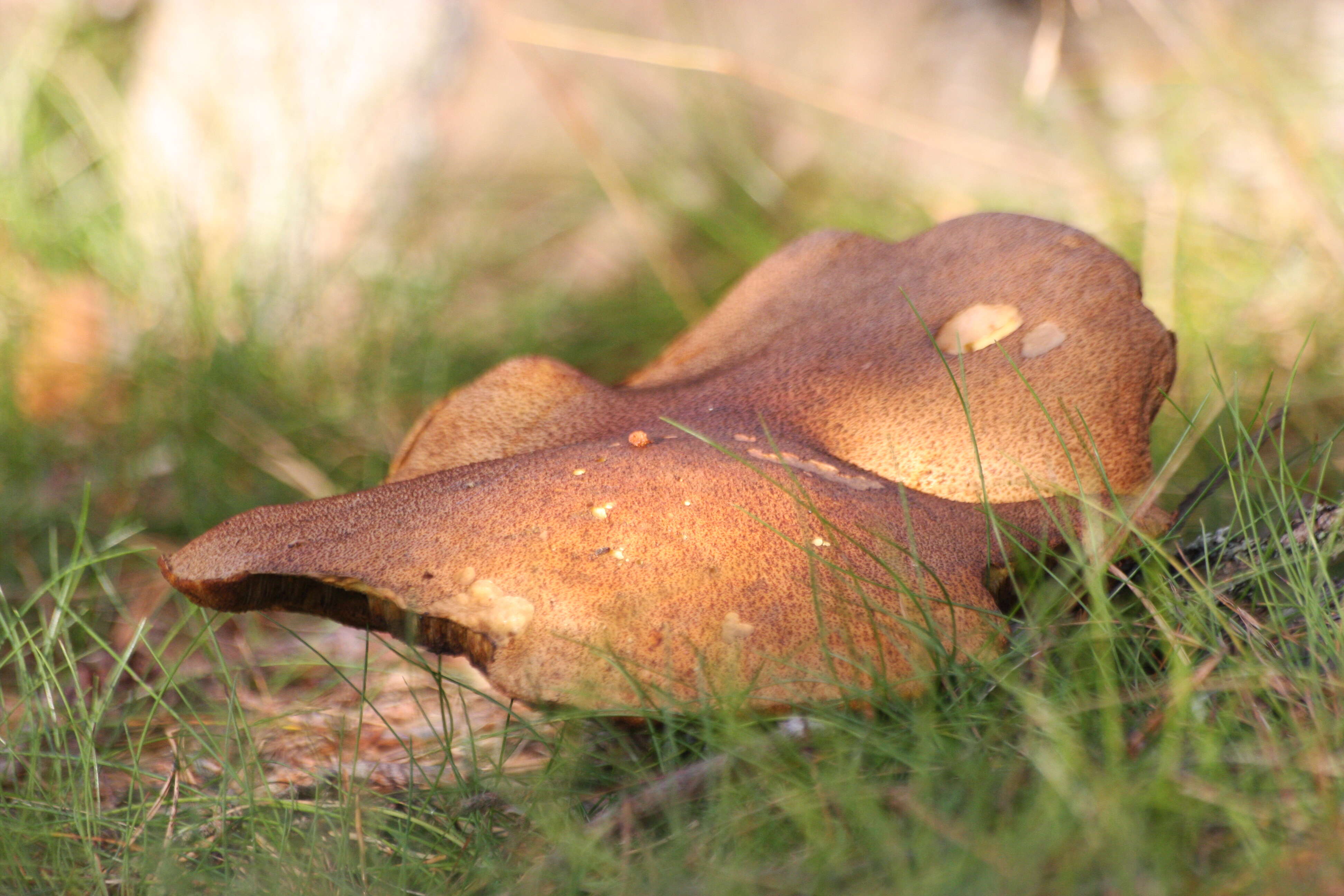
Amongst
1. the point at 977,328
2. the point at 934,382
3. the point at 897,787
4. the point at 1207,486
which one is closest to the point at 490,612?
the point at 897,787

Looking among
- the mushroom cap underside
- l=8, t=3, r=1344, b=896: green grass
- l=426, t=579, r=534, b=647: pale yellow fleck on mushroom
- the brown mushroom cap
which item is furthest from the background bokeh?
l=426, t=579, r=534, b=647: pale yellow fleck on mushroom

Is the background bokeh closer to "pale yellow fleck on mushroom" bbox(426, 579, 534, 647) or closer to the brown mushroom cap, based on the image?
the brown mushroom cap

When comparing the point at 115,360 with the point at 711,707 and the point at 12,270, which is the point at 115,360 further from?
the point at 711,707

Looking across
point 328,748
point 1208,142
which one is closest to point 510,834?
point 328,748

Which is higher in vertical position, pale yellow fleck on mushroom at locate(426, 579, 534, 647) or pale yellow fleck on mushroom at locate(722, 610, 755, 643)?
pale yellow fleck on mushroom at locate(426, 579, 534, 647)

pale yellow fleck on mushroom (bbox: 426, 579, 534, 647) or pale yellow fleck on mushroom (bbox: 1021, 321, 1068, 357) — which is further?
pale yellow fleck on mushroom (bbox: 1021, 321, 1068, 357)

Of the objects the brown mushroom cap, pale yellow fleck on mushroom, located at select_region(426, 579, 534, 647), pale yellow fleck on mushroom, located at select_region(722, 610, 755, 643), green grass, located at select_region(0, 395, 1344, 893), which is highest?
the brown mushroom cap

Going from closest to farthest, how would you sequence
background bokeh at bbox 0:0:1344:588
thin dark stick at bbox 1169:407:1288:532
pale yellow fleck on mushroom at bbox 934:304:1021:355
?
thin dark stick at bbox 1169:407:1288:532 < pale yellow fleck on mushroom at bbox 934:304:1021:355 < background bokeh at bbox 0:0:1344:588
